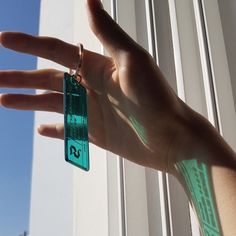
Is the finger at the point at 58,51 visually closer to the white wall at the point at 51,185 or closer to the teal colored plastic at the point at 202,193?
the teal colored plastic at the point at 202,193

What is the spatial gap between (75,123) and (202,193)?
0.59 feet

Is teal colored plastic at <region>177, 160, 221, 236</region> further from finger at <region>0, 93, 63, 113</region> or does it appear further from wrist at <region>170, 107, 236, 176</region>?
finger at <region>0, 93, 63, 113</region>

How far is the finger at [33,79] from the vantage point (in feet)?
1.78

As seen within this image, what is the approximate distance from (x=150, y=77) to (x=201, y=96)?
0.16 meters

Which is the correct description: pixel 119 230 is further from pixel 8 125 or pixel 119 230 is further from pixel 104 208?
pixel 8 125

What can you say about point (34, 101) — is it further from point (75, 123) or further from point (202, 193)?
point (202, 193)

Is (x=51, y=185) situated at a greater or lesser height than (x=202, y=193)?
greater

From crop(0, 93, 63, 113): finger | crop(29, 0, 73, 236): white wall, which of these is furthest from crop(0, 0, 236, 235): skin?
crop(29, 0, 73, 236): white wall

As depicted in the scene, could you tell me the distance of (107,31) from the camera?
0.47 meters

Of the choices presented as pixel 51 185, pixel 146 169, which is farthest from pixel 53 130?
pixel 51 185

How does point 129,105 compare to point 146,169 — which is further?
point 146,169

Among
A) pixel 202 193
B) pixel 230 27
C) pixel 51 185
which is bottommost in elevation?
pixel 202 193

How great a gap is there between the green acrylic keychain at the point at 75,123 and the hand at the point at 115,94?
3 centimetres

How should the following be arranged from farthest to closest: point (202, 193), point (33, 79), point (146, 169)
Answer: point (146, 169) < point (33, 79) < point (202, 193)
